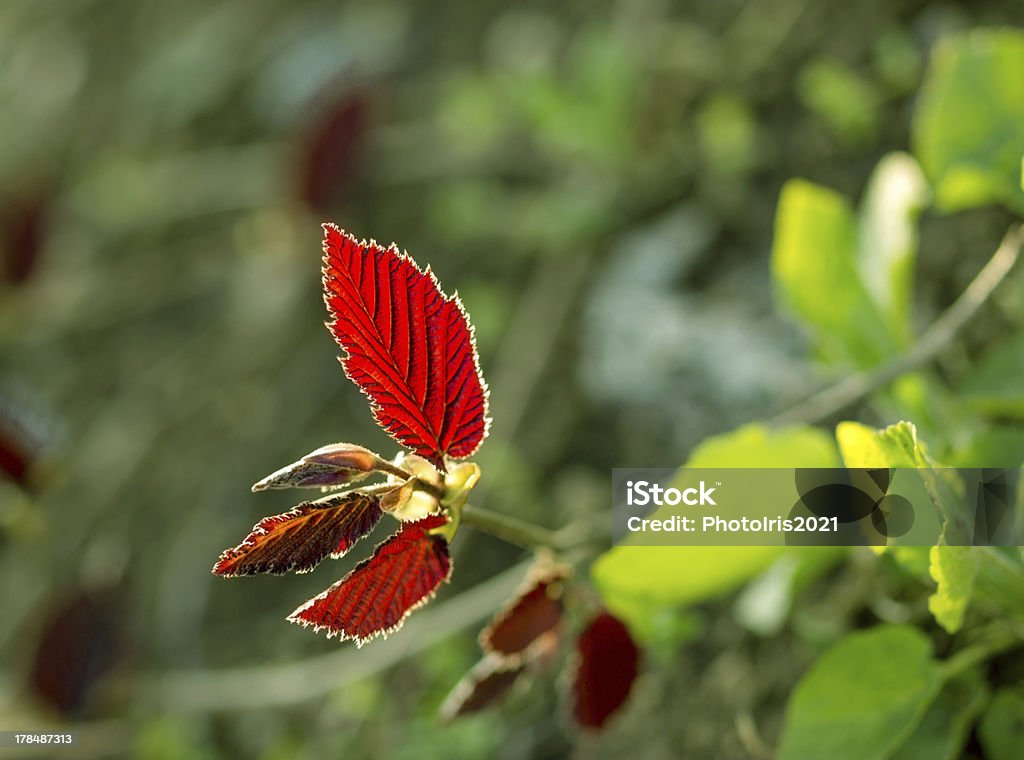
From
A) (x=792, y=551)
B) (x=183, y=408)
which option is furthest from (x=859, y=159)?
(x=183, y=408)

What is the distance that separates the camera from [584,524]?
881 mm

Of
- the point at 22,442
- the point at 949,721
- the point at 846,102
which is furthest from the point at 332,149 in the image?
the point at 949,721

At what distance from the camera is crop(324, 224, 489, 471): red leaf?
0.58 m

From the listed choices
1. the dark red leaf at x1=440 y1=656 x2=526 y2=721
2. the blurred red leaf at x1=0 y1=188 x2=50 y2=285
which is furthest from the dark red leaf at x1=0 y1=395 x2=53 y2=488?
the dark red leaf at x1=440 y1=656 x2=526 y2=721

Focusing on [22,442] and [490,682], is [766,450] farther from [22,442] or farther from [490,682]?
[22,442]

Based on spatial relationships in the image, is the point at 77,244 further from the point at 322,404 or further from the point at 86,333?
the point at 322,404

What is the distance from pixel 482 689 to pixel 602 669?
4.4 inches

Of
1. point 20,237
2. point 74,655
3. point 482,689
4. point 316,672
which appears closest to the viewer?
point 482,689

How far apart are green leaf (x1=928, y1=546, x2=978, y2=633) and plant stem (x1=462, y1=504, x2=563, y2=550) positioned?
273mm

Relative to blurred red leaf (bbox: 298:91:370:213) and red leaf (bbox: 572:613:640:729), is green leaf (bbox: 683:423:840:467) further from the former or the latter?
blurred red leaf (bbox: 298:91:370:213)

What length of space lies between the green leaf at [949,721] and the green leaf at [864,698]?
0.4 inches

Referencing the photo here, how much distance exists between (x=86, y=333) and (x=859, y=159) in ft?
5.25

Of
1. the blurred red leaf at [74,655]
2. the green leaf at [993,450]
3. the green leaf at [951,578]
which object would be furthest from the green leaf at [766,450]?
Answer: the blurred red leaf at [74,655]

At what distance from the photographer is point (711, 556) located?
837 millimetres
